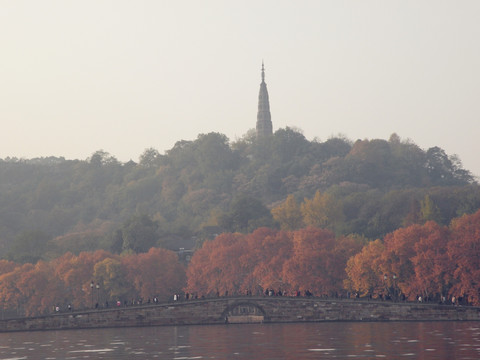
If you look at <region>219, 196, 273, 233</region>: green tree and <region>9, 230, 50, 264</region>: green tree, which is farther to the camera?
<region>9, 230, 50, 264</region>: green tree

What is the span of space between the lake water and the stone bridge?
403 cm

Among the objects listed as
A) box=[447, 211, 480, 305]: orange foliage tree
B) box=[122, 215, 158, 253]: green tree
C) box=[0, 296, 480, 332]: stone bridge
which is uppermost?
box=[122, 215, 158, 253]: green tree

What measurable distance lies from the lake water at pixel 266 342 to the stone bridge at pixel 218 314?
403cm

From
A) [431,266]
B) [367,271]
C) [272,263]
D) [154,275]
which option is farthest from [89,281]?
[431,266]

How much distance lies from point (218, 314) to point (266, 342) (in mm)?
37242

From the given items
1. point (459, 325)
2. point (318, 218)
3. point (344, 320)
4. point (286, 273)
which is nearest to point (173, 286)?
point (286, 273)

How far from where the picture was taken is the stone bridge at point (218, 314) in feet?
354

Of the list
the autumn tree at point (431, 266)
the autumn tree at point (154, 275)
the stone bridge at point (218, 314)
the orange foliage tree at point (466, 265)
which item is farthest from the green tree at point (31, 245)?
the orange foliage tree at point (466, 265)

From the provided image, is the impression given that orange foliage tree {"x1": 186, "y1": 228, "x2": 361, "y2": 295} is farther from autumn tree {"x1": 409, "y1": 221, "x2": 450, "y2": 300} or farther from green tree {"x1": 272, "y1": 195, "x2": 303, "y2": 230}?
green tree {"x1": 272, "y1": 195, "x2": 303, "y2": 230}

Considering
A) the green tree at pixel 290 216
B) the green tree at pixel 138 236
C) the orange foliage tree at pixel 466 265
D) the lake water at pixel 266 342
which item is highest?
the green tree at pixel 290 216

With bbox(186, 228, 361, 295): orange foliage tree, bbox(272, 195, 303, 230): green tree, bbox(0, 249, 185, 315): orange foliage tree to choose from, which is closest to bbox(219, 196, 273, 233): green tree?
bbox(272, 195, 303, 230): green tree

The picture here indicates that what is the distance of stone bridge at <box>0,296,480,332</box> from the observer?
108m

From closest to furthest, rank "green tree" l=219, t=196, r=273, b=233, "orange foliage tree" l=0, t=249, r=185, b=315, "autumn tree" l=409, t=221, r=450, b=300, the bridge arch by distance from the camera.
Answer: "autumn tree" l=409, t=221, r=450, b=300 < the bridge arch < "orange foliage tree" l=0, t=249, r=185, b=315 < "green tree" l=219, t=196, r=273, b=233

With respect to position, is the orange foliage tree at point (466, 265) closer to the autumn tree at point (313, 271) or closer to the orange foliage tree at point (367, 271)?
the orange foliage tree at point (367, 271)
